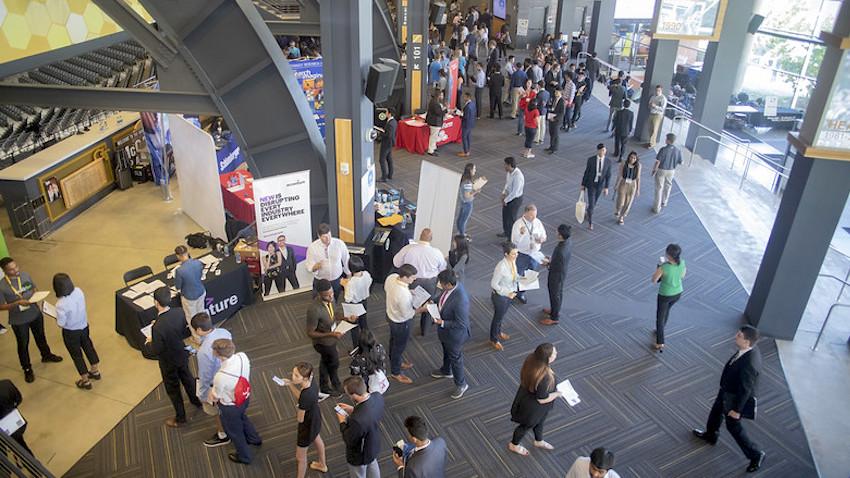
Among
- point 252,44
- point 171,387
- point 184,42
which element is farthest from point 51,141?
point 171,387

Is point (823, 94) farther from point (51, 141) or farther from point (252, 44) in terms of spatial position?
point (51, 141)

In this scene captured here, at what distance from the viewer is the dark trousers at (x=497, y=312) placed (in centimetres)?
620

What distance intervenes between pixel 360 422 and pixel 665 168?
23.7ft

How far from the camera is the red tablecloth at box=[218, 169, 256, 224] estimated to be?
878 centimetres

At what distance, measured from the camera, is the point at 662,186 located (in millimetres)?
9664

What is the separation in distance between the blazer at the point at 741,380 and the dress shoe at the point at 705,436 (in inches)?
20.1

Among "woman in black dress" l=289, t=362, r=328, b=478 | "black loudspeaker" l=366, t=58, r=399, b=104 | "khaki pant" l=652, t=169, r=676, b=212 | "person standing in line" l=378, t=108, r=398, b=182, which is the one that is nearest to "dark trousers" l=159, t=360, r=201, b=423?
"woman in black dress" l=289, t=362, r=328, b=478

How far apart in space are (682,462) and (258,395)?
398 cm

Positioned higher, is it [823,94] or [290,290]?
[823,94]

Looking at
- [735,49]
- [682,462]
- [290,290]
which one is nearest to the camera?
[682,462]

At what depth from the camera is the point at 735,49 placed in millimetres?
11922

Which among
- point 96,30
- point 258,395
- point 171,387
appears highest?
point 96,30

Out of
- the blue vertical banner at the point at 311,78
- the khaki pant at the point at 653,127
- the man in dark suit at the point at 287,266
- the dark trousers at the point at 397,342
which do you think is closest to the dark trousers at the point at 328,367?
the dark trousers at the point at 397,342

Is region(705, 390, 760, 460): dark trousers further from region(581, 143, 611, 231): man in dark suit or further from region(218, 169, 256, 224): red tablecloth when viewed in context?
region(218, 169, 256, 224): red tablecloth
